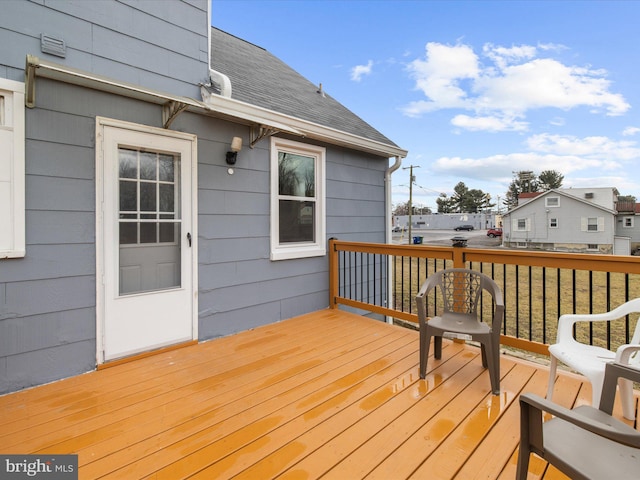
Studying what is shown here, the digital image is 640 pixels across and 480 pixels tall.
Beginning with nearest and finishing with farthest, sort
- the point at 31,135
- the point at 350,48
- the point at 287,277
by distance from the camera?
the point at 31,135, the point at 287,277, the point at 350,48

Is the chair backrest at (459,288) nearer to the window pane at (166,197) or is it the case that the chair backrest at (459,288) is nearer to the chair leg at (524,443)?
the chair leg at (524,443)

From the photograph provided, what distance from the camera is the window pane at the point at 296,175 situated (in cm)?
389

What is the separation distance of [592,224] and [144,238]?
29.2 metres

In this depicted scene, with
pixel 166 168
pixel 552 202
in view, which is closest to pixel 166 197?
pixel 166 168

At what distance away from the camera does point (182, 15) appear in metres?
2.91

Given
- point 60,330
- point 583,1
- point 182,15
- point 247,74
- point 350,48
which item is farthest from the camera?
point 350,48

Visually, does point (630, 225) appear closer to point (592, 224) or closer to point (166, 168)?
point (592, 224)

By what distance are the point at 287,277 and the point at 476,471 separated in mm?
2758

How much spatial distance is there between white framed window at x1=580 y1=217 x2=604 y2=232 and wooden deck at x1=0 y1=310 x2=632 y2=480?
88.0 feet

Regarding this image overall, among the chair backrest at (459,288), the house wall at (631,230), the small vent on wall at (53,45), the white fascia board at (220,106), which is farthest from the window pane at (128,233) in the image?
the house wall at (631,230)

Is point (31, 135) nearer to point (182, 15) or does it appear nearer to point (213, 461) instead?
point (182, 15)

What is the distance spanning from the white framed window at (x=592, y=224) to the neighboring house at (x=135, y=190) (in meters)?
26.6

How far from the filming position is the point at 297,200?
406 cm

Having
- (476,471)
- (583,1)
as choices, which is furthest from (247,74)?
(583,1)
